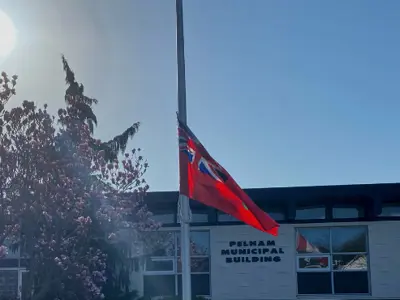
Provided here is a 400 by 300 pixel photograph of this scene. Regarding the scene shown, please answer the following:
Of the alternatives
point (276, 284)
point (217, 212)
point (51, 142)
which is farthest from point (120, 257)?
point (51, 142)

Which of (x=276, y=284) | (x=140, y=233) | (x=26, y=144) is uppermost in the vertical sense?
(x=26, y=144)

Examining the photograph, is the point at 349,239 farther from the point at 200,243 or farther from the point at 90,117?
the point at 90,117

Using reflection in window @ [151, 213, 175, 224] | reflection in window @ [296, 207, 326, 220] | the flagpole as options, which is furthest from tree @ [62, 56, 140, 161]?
the flagpole

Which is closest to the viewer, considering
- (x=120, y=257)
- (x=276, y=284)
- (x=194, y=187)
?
(x=194, y=187)

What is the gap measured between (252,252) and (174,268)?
7.00 feet

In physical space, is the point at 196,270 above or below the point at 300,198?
below

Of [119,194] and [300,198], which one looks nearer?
[119,194]

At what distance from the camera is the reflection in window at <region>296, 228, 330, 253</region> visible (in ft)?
59.2

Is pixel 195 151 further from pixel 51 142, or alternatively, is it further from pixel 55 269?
pixel 55 269

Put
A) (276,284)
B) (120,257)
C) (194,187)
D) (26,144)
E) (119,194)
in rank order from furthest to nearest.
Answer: (276,284) → (120,257) → (119,194) → (26,144) → (194,187)

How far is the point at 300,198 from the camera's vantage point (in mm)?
17734

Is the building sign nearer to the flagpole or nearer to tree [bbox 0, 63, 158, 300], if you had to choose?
tree [bbox 0, 63, 158, 300]

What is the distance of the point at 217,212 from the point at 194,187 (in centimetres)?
953

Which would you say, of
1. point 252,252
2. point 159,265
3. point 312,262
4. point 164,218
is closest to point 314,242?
point 312,262
